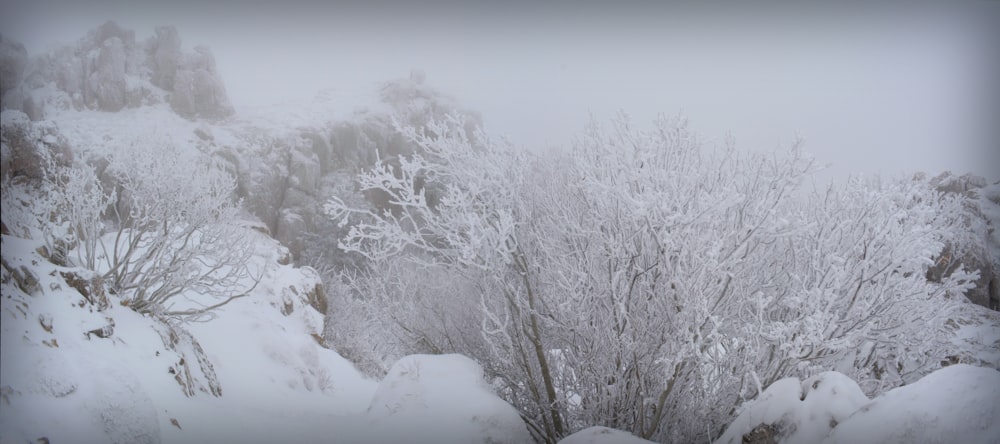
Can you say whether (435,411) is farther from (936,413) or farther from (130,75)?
(130,75)

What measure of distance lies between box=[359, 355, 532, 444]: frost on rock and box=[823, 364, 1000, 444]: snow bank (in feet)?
8.09

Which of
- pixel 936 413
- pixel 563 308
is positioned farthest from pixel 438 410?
pixel 936 413

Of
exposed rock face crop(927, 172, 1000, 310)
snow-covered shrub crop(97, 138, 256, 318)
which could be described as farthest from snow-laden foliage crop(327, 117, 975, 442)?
snow-covered shrub crop(97, 138, 256, 318)

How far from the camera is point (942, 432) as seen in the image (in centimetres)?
251

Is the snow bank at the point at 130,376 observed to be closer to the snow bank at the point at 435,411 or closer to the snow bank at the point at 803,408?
the snow bank at the point at 435,411

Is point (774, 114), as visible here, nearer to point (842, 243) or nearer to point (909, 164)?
point (842, 243)

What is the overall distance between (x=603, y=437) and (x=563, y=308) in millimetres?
1132

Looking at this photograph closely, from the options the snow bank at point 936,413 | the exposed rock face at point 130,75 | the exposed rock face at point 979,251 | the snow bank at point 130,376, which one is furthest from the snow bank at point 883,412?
the exposed rock face at point 130,75

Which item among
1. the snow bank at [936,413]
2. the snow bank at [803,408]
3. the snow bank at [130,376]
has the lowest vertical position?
the snow bank at [130,376]

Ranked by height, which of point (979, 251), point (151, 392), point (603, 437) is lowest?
point (151, 392)

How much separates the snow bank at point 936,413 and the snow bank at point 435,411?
2465mm

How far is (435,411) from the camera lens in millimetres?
4297

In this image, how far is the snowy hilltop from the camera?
11.3 feet

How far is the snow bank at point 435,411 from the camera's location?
4117 millimetres
